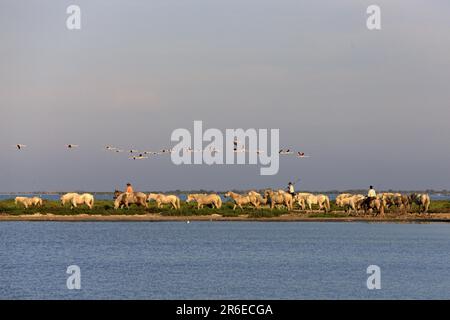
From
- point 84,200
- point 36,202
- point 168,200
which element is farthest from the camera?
point 36,202

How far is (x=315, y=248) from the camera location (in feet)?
178

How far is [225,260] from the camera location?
48.2 m

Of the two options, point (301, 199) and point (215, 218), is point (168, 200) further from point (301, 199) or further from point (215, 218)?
point (301, 199)

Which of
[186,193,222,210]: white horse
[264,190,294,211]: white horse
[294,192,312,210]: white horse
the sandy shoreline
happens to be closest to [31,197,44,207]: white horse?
the sandy shoreline

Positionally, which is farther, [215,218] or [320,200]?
[320,200]

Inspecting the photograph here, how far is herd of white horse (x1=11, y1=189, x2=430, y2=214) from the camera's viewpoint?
76438 mm

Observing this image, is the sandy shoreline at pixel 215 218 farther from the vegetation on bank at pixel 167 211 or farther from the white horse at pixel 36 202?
the white horse at pixel 36 202

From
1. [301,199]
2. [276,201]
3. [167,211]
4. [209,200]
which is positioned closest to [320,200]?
[301,199]

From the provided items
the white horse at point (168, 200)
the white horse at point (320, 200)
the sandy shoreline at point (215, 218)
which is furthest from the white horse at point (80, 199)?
the white horse at point (320, 200)

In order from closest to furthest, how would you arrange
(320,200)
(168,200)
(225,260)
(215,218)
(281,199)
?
(225,260) → (215,218) → (281,199) → (320,200) → (168,200)

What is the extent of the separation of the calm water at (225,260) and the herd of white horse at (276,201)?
4.58 m

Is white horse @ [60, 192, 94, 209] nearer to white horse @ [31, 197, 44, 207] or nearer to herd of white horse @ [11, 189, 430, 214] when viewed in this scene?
herd of white horse @ [11, 189, 430, 214]

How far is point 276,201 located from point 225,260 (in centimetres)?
3098
